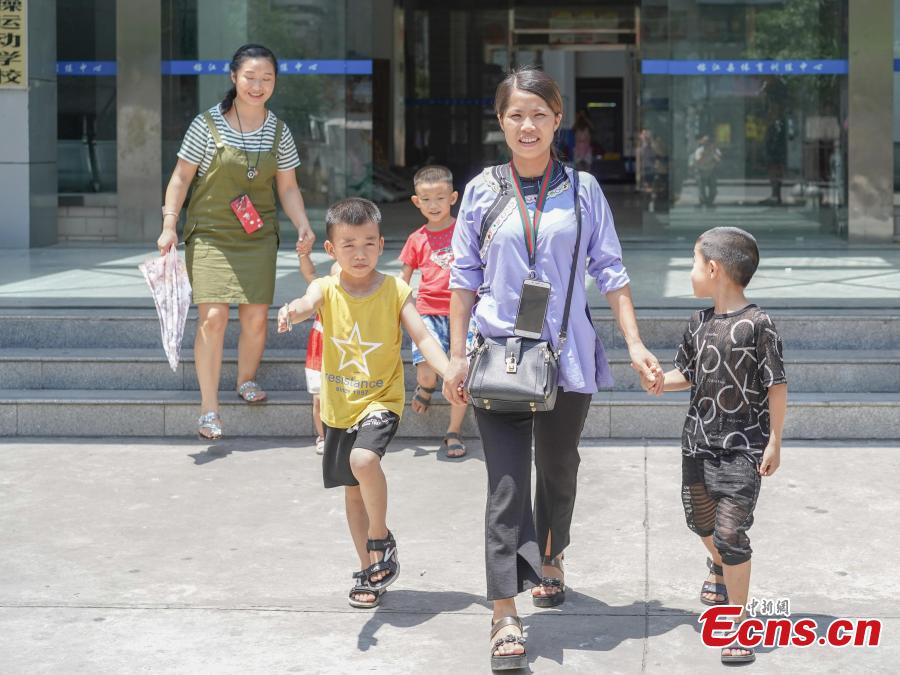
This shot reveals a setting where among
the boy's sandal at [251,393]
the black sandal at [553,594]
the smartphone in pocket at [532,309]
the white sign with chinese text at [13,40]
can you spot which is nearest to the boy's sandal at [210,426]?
the boy's sandal at [251,393]

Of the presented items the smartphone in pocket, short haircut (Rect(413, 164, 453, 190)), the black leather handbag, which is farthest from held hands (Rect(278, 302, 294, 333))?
short haircut (Rect(413, 164, 453, 190))

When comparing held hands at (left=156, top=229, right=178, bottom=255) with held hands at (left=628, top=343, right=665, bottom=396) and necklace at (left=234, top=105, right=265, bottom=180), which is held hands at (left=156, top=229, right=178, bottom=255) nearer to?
necklace at (left=234, top=105, right=265, bottom=180)

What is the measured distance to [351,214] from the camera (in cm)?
478

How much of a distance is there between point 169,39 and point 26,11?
1438 millimetres

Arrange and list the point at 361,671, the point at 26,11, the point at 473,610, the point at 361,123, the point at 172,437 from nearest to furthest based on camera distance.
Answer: the point at 361,671
the point at 473,610
the point at 172,437
the point at 26,11
the point at 361,123

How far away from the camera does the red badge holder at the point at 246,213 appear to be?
7.10 meters

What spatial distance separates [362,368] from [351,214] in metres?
0.55

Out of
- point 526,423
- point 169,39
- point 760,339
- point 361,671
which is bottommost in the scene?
point 361,671

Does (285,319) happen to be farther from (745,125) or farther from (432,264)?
(745,125)

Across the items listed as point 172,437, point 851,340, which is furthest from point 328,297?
point 851,340

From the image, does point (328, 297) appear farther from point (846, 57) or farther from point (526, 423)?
point (846, 57)

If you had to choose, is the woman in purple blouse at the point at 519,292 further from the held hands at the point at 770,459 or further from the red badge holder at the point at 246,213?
the red badge holder at the point at 246,213

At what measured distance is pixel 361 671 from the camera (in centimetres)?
418

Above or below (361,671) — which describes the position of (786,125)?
above
